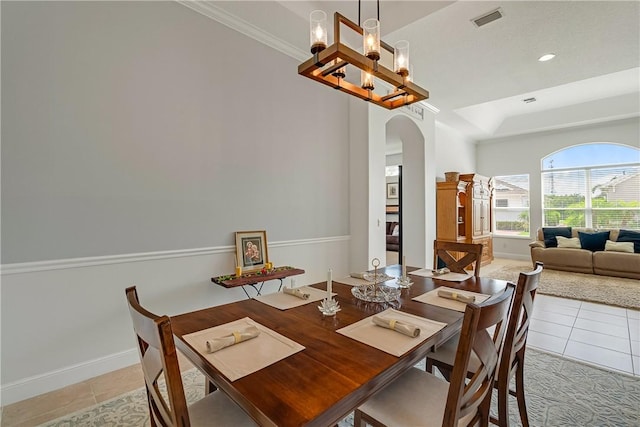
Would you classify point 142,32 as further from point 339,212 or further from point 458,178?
point 458,178

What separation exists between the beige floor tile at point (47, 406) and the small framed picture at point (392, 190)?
24.7 feet

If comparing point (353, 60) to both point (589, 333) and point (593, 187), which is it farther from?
point (593, 187)

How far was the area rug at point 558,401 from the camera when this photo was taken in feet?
5.82

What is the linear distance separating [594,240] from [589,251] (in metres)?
0.28

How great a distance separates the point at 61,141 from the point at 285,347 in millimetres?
2131

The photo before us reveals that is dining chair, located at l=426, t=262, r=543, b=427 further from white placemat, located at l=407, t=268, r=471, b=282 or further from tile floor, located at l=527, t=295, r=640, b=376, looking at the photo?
tile floor, located at l=527, t=295, r=640, b=376

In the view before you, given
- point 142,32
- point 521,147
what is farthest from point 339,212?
point 521,147

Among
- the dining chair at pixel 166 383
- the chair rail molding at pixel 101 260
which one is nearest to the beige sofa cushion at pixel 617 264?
the chair rail molding at pixel 101 260

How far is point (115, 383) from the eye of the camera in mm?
2133

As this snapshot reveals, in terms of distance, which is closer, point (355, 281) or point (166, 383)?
point (166, 383)

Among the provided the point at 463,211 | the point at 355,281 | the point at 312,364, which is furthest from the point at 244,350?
the point at 463,211

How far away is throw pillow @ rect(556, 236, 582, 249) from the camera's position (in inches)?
234

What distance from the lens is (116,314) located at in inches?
89.7

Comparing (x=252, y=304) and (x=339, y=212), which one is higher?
(x=339, y=212)
